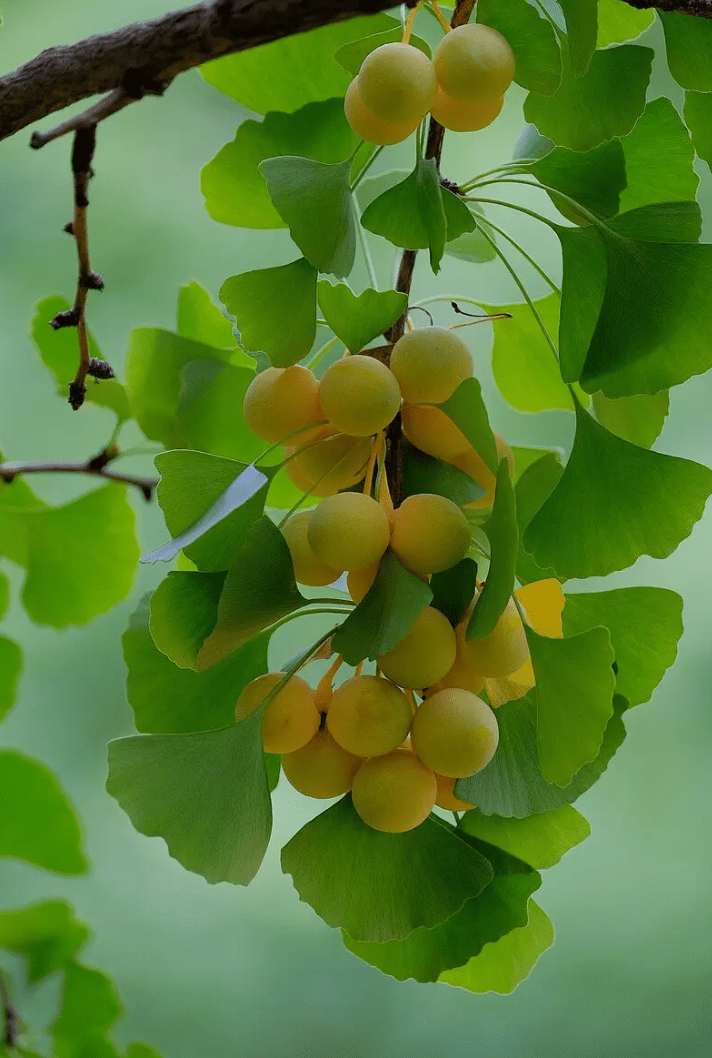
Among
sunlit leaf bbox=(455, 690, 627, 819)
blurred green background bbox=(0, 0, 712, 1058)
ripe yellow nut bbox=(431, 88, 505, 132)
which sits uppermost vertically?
ripe yellow nut bbox=(431, 88, 505, 132)

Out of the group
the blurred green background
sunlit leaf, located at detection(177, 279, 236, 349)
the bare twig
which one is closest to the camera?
the bare twig

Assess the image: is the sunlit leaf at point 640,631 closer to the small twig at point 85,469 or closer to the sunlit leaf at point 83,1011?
the small twig at point 85,469

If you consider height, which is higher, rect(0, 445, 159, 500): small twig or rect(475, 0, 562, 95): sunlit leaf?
rect(475, 0, 562, 95): sunlit leaf

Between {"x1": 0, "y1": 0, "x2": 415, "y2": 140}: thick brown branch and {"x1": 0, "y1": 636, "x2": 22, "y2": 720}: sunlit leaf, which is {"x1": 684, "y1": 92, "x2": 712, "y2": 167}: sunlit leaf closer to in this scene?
{"x1": 0, "y1": 0, "x2": 415, "y2": 140}: thick brown branch

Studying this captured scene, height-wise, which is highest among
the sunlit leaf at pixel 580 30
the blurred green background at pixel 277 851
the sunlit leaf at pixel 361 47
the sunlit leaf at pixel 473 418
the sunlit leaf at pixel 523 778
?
the sunlit leaf at pixel 361 47

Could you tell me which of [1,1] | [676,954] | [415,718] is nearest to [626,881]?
[676,954]

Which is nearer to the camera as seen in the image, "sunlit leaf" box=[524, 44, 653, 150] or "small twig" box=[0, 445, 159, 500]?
"sunlit leaf" box=[524, 44, 653, 150]

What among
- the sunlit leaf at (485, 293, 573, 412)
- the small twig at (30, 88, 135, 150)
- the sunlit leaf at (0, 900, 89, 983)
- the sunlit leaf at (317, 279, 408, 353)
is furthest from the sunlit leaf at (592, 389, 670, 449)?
the sunlit leaf at (0, 900, 89, 983)

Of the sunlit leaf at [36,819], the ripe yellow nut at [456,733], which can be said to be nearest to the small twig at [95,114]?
the ripe yellow nut at [456,733]

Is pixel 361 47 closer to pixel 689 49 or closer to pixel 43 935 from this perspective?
pixel 689 49
